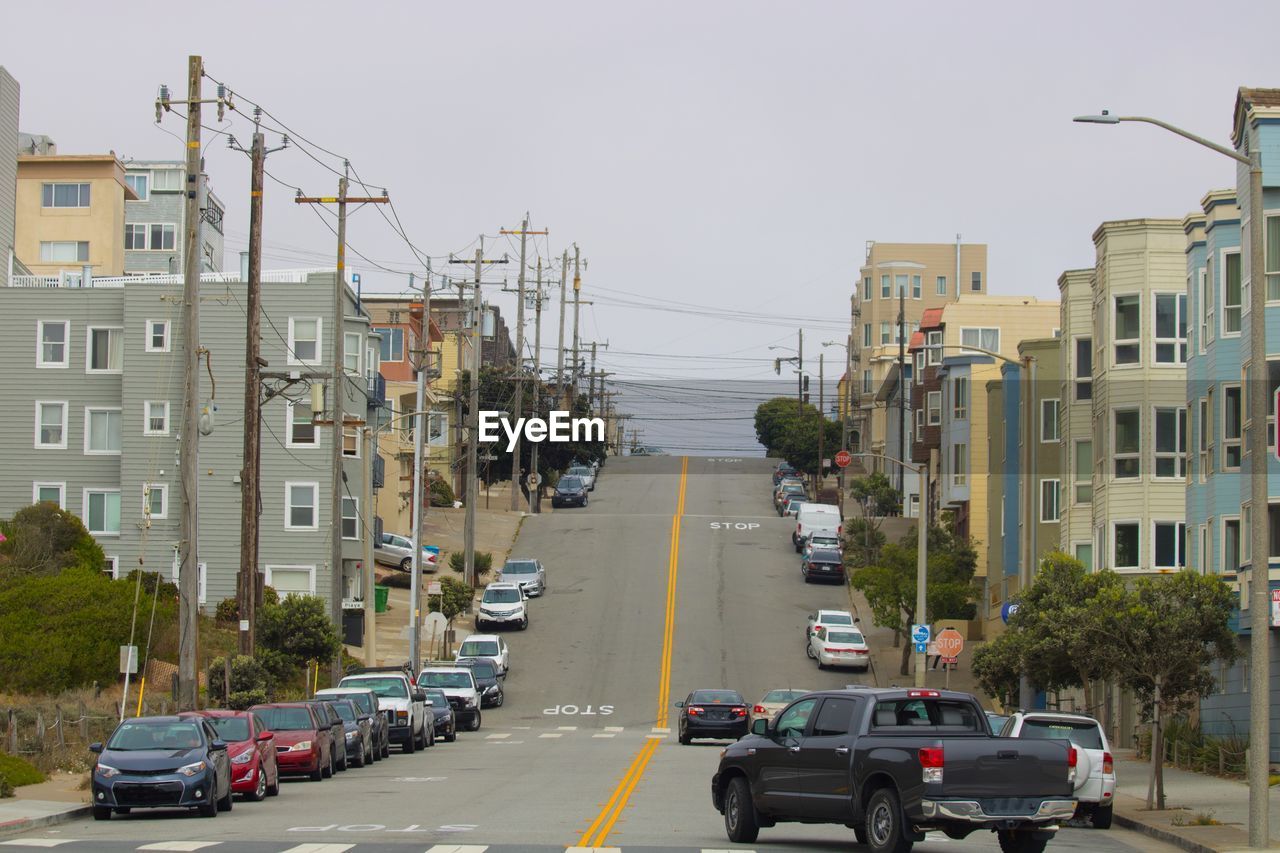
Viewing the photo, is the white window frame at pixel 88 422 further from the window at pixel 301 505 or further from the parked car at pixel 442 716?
the parked car at pixel 442 716

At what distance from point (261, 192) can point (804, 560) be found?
38.3m

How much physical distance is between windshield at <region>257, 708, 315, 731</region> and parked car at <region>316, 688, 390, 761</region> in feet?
13.7

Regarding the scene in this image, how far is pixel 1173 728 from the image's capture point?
34656mm

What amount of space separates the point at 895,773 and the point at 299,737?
1543 centimetres

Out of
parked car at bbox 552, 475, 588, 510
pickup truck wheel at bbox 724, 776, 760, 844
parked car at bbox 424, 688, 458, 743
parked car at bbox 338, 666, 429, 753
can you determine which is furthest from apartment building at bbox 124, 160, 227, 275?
pickup truck wheel at bbox 724, 776, 760, 844

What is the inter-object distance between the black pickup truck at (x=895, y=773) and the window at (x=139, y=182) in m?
87.0

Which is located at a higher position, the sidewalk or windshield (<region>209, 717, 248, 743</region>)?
windshield (<region>209, 717, 248, 743</region>)

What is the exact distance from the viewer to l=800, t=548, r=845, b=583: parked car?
2788 inches

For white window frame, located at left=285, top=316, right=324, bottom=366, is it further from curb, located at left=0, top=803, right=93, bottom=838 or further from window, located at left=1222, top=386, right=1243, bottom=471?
curb, located at left=0, top=803, right=93, bottom=838

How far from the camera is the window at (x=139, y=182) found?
324 ft

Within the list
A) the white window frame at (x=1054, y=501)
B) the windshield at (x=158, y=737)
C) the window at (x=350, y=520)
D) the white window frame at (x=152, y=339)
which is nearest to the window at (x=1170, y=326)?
the white window frame at (x=1054, y=501)

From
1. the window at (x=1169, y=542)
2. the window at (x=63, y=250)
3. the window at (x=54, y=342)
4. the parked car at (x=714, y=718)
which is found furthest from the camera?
the window at (x=63, y=250)

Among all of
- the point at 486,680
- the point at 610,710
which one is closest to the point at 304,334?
the point at 486,680

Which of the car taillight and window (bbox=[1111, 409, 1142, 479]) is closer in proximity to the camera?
the car taillight
